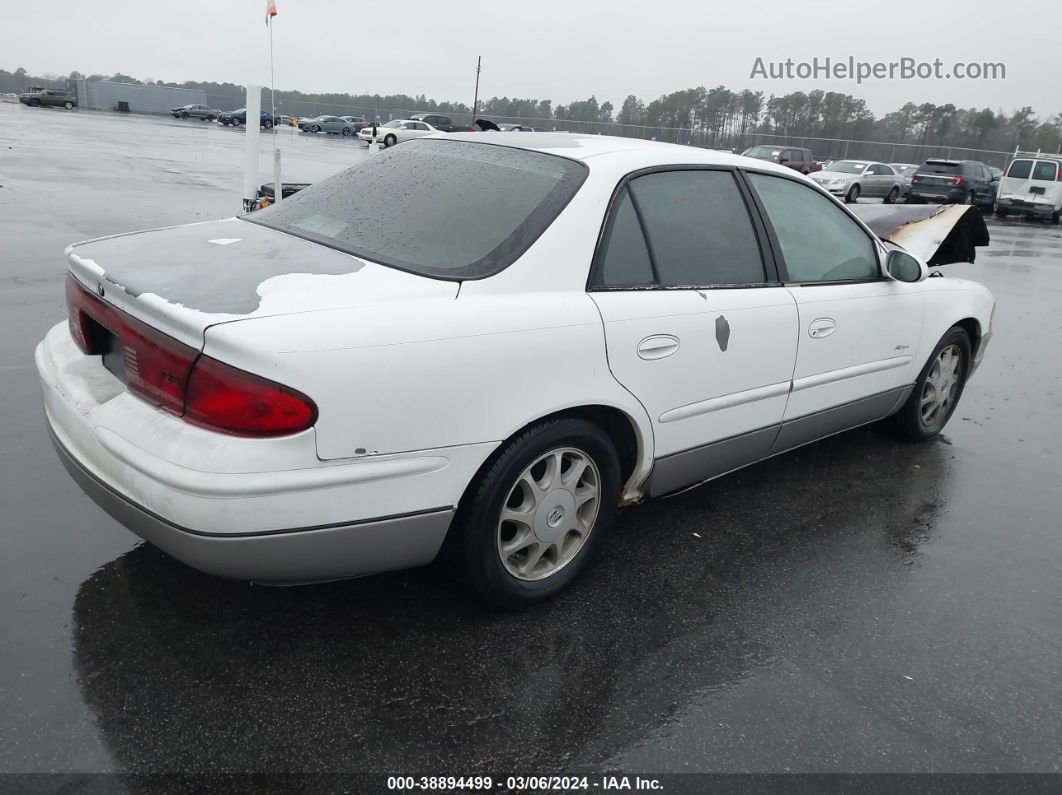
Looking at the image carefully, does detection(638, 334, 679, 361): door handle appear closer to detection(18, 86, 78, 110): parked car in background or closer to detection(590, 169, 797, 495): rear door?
detection(590, 169, 797, 495): rear door

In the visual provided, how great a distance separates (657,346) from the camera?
300cm

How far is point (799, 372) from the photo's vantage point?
370 cm

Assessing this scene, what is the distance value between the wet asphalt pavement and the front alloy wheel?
196 millimetres

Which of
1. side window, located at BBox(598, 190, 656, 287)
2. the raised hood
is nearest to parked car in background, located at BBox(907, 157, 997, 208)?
side window, located at BBox(598, 190, 656, 287)

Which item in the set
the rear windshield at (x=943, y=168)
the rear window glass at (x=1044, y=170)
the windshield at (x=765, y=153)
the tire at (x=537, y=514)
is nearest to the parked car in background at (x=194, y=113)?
the windshield at (x=765, y=153)

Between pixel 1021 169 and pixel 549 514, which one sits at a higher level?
pixel 1021 169

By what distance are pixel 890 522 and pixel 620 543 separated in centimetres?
139

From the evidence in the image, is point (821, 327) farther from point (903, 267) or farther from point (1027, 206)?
point (1027, 206)

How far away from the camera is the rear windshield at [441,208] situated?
9.11 ft

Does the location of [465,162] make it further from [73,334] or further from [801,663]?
[801,663]

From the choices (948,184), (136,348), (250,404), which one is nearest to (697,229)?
(250,404)

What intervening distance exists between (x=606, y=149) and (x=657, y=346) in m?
0.83

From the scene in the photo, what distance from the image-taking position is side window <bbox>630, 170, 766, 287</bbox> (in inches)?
125

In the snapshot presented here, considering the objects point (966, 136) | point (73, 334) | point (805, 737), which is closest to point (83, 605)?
point (73, 334)
